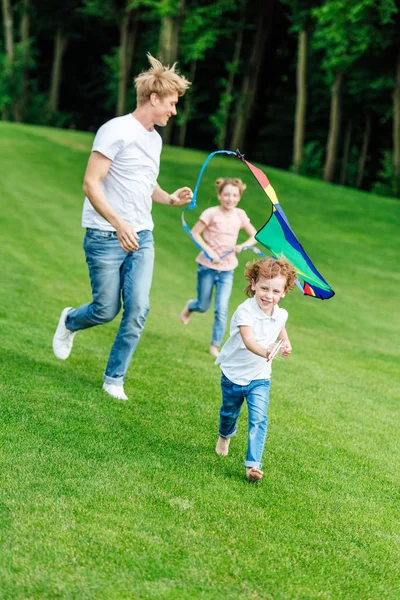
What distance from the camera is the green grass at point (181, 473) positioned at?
402 cm

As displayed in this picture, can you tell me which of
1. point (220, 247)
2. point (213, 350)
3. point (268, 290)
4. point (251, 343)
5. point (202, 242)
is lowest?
point (213, 350)

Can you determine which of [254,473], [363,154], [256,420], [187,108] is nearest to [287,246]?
[256,420]

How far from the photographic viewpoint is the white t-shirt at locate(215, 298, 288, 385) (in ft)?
18.1

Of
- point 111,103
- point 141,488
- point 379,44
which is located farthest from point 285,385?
point 111,103

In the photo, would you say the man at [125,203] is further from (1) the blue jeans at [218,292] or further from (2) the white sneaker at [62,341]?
(1) the blue jeans at [218,292]

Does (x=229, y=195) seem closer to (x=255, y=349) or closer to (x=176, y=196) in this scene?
(x=176, y=196)

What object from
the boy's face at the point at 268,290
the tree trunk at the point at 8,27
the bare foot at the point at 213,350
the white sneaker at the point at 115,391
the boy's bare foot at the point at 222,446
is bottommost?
the bare foot at the point at 213,350

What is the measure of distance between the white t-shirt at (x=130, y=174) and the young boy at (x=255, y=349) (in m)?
1.41

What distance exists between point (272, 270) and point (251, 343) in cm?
48

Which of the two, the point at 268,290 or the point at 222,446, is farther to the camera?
the point at 222,446

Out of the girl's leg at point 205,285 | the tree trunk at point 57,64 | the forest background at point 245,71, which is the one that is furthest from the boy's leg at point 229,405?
the tree trunk at point 57,64

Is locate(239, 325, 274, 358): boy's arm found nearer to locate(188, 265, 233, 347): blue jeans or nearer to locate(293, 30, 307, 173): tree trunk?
locate(188, 265, 233, 347): blue jeans

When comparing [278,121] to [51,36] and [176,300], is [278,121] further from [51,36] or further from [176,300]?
[176,300]

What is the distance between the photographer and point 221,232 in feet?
31.9
